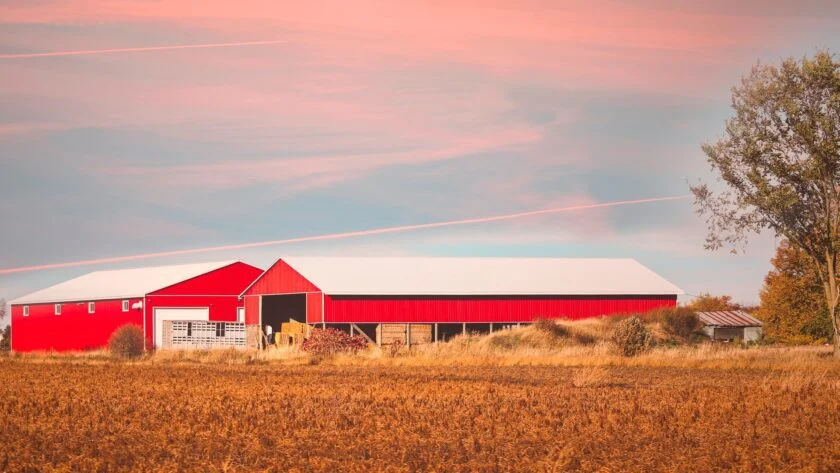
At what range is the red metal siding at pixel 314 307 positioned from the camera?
186 ft

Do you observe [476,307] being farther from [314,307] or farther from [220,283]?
[220,283]

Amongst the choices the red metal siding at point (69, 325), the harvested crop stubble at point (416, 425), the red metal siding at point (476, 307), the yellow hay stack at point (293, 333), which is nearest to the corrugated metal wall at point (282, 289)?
the red metal siding at point (476, 307)

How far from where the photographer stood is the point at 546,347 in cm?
5050

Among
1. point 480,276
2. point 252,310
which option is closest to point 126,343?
point 252,310

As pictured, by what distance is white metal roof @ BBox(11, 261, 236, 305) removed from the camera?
6450cm

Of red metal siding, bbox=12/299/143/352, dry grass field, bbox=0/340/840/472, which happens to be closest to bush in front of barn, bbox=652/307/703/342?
dry grass field, bbox=0/340/840/472

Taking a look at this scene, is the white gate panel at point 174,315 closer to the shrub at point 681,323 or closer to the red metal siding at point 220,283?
the red metal siding at point 220,283

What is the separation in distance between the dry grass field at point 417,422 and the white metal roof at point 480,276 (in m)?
26.3

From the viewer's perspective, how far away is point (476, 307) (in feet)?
195

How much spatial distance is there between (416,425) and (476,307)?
4152cm

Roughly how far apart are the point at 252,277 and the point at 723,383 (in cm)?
4343

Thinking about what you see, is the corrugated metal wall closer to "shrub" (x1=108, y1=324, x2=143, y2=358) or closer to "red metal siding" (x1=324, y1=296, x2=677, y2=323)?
"red metal siding" (x1=324, y1=296, x2=677, y2=323)

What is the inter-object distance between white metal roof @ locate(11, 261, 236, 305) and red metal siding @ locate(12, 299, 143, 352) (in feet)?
1.87

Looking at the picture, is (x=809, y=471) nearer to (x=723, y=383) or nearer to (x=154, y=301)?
(x=723, y=383)
